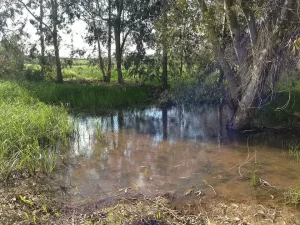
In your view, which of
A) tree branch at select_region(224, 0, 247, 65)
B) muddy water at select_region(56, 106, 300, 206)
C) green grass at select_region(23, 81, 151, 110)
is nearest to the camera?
muddy water at select_region(56, 106, 300, 206)

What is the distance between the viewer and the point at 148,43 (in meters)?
13.4

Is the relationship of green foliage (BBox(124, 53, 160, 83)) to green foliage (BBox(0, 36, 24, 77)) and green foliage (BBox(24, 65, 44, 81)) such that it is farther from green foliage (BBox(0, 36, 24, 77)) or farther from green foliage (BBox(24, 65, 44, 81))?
green foliage (BBox(0, 36, 24, 77))

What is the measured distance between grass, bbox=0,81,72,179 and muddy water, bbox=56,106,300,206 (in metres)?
0.39

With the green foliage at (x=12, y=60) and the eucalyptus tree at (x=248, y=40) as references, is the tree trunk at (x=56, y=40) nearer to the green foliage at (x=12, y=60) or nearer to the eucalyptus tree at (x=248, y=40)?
the green foliage at (x=12, y=60)

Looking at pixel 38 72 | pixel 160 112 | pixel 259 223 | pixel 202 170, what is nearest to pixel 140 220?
pixel 259 223

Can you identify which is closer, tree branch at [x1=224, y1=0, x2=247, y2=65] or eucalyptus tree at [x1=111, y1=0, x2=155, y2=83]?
tree branch at [x1=224, y1=0, x2=247, y2=65]

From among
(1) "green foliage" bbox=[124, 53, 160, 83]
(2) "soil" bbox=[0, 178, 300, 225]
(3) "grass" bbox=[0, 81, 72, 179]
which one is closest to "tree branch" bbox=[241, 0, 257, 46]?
(2) "soil" bbox=[0, 178, 300, 225]

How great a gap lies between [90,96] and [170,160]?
564 cm

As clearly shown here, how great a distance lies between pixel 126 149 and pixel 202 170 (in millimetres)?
1797

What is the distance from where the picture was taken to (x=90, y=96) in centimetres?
1070

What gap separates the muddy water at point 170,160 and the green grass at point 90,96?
5.80 ft

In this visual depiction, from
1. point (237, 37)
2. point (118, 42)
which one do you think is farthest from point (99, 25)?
point (237, 37)

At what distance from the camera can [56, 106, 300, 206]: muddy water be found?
4.62 metres

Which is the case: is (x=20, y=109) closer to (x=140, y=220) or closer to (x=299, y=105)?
(x=140, y=220)
